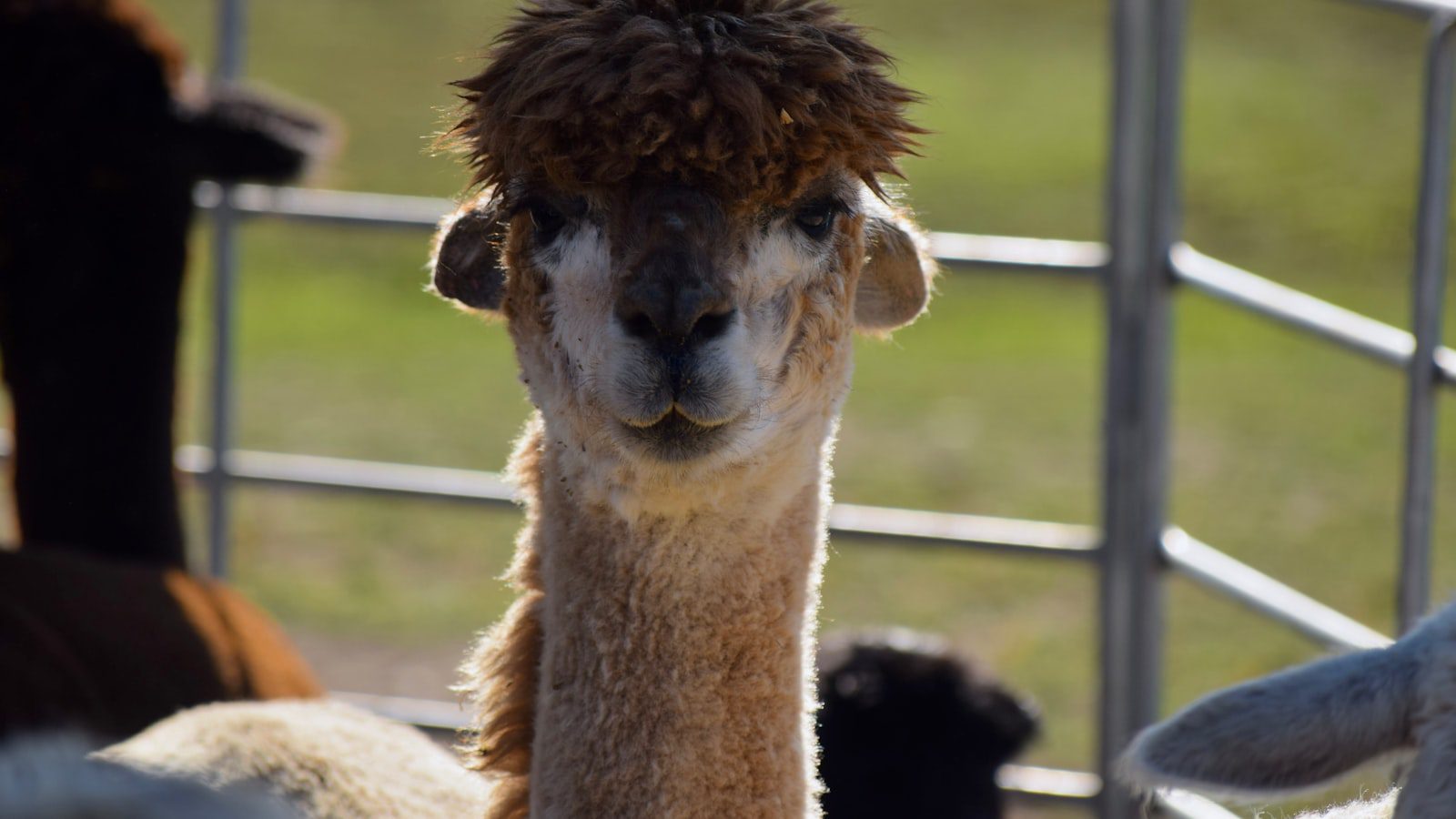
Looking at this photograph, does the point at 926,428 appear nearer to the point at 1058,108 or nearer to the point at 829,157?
the point at 829,157

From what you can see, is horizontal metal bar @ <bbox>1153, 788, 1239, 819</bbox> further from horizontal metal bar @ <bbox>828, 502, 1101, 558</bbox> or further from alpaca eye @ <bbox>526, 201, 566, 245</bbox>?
alpaca eye @ <bbox>526, 201, 566, 245</bbox>

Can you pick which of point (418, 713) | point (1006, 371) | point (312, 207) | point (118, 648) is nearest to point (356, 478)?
point (418, 713)

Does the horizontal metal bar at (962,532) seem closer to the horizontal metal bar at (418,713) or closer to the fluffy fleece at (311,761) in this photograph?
the horizontal metal bar at (418,713)

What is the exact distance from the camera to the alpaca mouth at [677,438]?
79.2 inches

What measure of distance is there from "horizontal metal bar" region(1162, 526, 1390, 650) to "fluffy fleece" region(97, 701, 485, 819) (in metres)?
1.76

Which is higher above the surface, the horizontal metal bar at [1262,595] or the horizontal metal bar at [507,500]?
the horizontal metal bar at [507,500]

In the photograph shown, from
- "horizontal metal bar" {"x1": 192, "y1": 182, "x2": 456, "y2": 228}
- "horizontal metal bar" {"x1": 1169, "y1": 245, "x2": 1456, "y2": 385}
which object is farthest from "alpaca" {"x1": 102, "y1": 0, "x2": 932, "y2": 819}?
"horizontal metal bar" {"x1": 192, "y1": 182, "x2": 456, "y2": 228}

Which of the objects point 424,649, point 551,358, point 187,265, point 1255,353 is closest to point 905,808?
point 551,358

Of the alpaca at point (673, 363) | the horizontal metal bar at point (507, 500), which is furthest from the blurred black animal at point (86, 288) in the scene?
the alpaca at point (673, 363)

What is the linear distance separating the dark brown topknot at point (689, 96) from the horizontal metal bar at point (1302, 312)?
53.5 inches

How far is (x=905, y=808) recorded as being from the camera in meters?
3.38

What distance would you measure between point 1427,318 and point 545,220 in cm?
169

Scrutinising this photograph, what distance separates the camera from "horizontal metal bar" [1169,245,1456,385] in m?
3.00

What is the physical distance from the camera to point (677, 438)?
6.62ft
